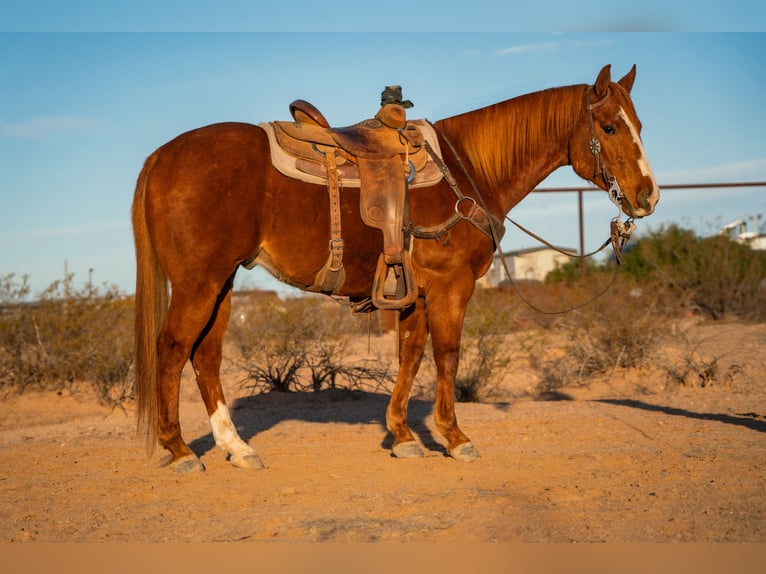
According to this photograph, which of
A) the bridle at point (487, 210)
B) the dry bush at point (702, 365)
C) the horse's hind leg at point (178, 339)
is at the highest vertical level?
the bridle at point (487, 210)

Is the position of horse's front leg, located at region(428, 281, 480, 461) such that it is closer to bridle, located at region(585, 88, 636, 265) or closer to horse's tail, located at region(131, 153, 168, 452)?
bridle, located at region(585, 88, 636, 265)

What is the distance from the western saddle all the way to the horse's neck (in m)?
0.44

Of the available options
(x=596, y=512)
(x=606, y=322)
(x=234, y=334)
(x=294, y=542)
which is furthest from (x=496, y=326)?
(x=294, y=542)

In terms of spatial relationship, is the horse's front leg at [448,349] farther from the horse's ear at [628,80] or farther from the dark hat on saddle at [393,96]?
the horse's ear at [628,80]

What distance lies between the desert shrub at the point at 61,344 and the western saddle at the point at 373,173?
501 cm

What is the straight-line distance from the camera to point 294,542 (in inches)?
128

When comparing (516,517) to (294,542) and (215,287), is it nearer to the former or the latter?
(294,542)

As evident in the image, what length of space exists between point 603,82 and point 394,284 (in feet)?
6.56

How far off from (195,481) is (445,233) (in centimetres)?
225

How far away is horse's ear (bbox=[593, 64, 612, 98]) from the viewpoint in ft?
16.8

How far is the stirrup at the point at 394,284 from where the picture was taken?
4.93 m

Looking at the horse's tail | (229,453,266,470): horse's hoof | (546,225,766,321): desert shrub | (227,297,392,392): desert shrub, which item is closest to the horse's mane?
the horse's tail

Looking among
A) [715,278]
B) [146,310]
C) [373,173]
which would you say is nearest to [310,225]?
[373,173]

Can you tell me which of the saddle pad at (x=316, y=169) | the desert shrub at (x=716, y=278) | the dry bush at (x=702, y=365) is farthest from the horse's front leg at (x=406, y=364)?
the desert shrub at (x=716, y=278)
